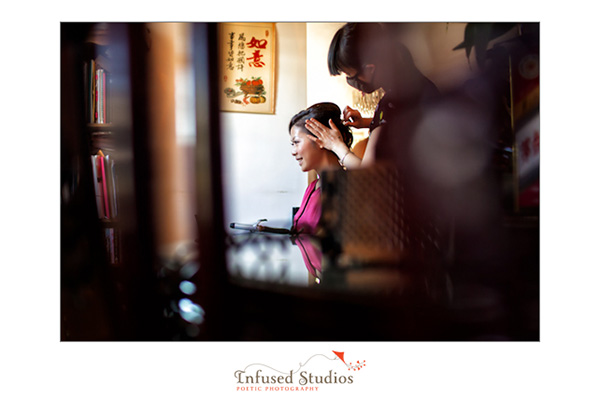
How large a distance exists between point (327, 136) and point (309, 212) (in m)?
0.28

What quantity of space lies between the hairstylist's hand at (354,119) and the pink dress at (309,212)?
0.81 feet

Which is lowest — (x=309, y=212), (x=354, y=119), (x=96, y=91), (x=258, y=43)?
(x=309, y=212)

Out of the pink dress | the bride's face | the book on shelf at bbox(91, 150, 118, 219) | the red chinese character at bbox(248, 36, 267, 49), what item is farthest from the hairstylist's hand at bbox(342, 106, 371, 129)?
the book on shelf at bbox(91, 150, 118, 219)

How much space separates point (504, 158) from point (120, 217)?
1430 millimetres

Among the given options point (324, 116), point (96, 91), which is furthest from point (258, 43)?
point (96, 91)

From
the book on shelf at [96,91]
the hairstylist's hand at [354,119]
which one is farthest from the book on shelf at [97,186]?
Answer: the hairstylist's hand at [354,119]

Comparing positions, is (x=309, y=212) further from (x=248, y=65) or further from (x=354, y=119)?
(x=248, y=65)

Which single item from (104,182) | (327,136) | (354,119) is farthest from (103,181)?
(354,119)

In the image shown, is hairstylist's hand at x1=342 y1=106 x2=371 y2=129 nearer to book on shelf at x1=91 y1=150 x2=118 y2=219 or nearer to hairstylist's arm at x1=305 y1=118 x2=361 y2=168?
hairstylist's arm at x1=305 y1=118 x2=361 y2=168

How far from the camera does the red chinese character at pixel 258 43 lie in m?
1.34

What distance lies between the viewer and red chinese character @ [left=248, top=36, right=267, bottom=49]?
4.41 ft

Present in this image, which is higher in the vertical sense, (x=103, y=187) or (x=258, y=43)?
(x=258, y=43)

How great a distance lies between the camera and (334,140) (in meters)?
1.35

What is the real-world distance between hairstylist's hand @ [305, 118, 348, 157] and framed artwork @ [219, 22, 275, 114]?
6.1 inches
